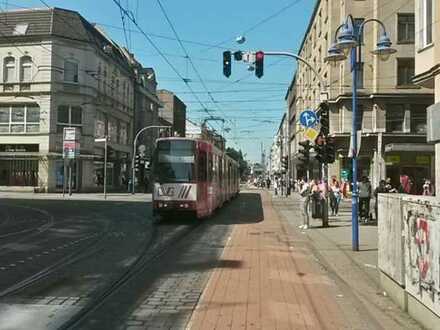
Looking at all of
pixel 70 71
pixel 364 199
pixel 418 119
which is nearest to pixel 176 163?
pixel 364 199

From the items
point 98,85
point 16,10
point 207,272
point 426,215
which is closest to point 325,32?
point 98,85

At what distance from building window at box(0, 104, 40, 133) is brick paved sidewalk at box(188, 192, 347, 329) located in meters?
44.0

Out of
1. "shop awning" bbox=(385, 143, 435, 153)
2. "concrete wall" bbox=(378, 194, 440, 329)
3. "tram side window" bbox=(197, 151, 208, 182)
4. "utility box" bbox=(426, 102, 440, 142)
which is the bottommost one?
"concrete wall" bbox=(378, 194, 440, 329)

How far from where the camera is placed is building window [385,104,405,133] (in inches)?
1938

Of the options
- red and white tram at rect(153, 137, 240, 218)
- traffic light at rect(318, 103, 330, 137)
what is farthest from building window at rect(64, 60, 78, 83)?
traffic light at rect(318, 103, 330, 137)

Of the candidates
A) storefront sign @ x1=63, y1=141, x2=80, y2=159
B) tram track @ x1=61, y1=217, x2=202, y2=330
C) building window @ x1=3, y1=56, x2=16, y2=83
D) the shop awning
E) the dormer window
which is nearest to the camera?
tram track @ x1=61, y1=217, x2=202, y2=330

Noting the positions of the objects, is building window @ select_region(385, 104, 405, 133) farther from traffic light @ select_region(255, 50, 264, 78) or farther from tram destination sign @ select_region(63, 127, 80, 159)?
traffic light @ select_region(255, 50, 264, 78)

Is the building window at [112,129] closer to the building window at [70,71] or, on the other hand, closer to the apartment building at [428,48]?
the building window at [70,71]

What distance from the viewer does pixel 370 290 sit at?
33.3ft

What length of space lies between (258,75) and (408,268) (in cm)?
1667

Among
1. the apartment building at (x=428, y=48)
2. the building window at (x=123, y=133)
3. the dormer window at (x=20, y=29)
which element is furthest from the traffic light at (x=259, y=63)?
the building window at (x=123, y=133)

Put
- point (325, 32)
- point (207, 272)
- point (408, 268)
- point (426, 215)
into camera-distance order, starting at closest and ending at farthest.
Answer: point (426, 215) → point (408, 268) → point (207, 272) → point (325, 32)

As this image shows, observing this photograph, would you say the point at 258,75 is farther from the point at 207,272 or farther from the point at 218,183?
the point at 207,272

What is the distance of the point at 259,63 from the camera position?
2405 cm
